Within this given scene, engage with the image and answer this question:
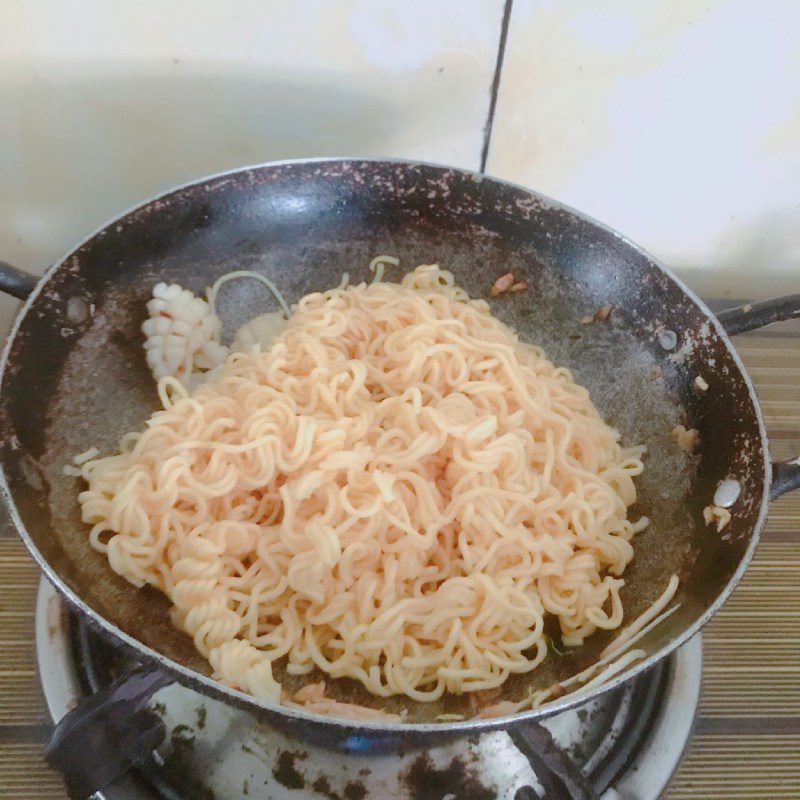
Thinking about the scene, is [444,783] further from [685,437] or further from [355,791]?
[685,437]

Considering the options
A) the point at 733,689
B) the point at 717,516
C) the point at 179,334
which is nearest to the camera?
the point at 717,516

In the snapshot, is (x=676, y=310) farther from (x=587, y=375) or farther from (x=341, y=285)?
(x=341, y=285)

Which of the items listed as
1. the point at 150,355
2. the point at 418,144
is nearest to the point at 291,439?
the point at 150,355

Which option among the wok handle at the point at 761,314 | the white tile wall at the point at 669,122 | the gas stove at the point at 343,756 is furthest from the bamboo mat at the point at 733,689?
the white tile wall at the point at 669,122

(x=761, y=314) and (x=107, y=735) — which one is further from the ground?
(x=761, y=314)

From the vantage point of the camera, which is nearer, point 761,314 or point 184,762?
point 184,762

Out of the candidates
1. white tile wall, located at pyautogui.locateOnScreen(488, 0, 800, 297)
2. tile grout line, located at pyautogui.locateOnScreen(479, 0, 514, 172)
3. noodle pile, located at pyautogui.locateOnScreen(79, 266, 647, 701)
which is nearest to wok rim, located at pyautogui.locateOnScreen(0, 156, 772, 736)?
noodle pile, located at pyautogui.locateOnScreen(79, 266, 647, 701)

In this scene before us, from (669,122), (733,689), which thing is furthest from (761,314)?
(733,689)
